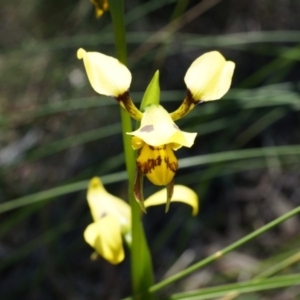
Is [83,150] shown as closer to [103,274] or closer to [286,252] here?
[103,274]

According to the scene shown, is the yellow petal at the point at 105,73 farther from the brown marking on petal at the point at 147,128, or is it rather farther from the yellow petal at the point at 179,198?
the yellow petal at the point at 179,198

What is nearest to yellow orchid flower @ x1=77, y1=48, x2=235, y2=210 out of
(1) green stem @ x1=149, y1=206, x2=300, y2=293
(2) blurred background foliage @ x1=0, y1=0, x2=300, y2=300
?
(1) green stem @ x1=149, y1=206, x2=300, y2=293

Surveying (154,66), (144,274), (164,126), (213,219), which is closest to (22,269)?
(213,219)

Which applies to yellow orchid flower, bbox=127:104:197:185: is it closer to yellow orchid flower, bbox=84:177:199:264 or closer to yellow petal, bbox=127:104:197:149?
yellow petal, bbox=127:104:197:149

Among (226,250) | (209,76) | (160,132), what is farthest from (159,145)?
(226,250)

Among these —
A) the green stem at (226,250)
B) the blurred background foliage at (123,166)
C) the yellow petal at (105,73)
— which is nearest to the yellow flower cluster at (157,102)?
the yellow petal at (105,73)

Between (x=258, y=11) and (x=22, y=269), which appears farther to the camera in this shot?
(x=258, y=11)

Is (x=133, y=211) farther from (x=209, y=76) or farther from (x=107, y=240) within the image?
(x=209, y=76)
